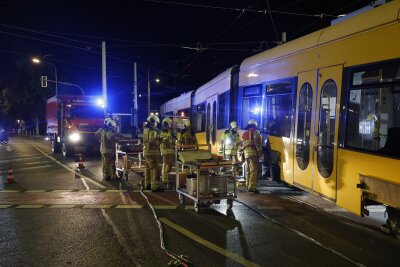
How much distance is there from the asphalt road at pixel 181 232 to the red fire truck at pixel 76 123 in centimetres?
1005

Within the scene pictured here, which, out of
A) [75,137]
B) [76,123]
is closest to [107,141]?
[75,137]

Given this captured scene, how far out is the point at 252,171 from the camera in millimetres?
10281

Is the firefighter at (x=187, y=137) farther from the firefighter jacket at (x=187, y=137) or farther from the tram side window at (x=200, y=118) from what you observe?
the tram side window at (x=200, y=118)

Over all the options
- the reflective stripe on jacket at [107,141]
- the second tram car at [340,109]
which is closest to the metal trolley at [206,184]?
the second tram car at [340,109]

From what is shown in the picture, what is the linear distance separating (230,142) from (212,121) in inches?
160

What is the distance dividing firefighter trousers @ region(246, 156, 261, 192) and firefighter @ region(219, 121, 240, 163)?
4.49 ft

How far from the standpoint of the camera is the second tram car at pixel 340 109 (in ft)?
19.6

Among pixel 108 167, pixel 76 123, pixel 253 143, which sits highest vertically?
pixel 76 123

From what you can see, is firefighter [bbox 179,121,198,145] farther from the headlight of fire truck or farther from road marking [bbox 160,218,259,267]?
the headlight of fire truck

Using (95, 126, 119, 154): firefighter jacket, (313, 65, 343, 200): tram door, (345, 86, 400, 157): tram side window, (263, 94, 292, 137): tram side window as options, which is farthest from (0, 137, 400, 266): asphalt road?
(95, 126, 119, 154): firefighter jacket

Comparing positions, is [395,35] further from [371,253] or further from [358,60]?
[371,253]

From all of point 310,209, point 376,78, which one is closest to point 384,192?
point 376,78

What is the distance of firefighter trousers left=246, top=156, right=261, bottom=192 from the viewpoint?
1020cm

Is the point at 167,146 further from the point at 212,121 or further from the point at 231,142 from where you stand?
the point at 212,121
